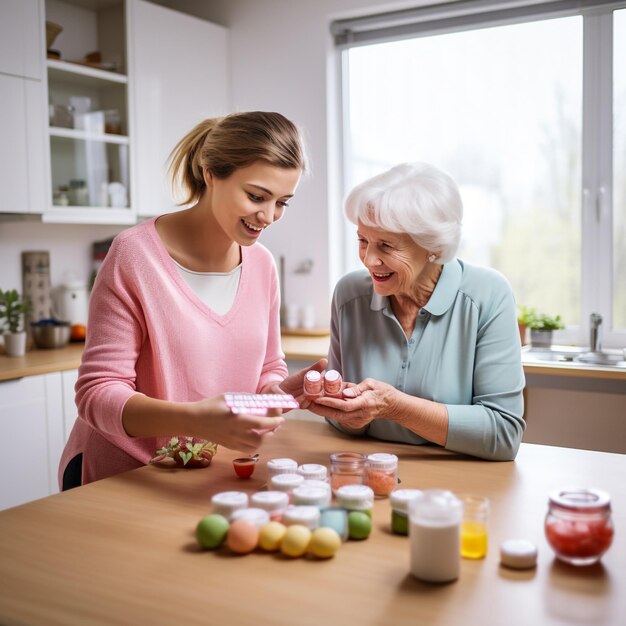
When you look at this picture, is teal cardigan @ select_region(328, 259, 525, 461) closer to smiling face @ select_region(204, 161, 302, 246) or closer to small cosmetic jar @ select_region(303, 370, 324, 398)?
small cosmetic jar @ select_region(303, 370, 324, 398)

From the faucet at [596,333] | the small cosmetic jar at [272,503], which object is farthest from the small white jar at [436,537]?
the faucet at [596,333]

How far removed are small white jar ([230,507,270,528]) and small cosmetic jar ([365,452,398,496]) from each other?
0.88 feet

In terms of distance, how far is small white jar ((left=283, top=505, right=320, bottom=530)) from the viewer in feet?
3.84

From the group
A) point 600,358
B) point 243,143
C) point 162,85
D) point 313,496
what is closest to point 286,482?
point 313,496

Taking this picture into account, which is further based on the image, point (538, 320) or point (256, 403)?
point (538, 320)

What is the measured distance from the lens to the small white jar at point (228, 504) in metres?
1.22

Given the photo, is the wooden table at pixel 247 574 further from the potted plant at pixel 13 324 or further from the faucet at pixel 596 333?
the potted plant at pixel 13 324

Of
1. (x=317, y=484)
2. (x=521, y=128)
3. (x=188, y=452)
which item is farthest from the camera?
(x=521, y=128)

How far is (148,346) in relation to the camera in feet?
5.45

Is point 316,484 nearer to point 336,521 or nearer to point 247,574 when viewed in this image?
point 336,521

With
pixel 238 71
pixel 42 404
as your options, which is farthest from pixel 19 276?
pixel 238 71

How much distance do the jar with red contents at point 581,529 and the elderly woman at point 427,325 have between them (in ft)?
1.72

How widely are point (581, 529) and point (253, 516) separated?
49 centimetres

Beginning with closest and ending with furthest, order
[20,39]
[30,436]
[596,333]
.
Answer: [30,436] < [20,39] < [596,333]
